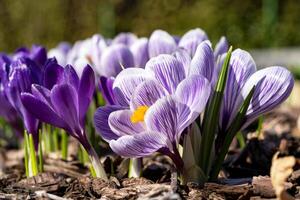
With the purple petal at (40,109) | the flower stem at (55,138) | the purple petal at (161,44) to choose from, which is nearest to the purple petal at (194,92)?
the purple petal at (40,109)

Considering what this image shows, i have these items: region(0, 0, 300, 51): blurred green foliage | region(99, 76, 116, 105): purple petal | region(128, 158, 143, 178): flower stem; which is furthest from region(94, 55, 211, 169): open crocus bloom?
region(0, 0, 300, 51): blurred green foliage

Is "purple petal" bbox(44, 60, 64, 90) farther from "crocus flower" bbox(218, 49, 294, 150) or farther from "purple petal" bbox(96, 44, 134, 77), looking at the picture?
"purple petal" bbox(96, 44, 134, 77)

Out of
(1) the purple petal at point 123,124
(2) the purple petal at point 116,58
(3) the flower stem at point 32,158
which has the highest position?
(2) the purple petal at point 116,58

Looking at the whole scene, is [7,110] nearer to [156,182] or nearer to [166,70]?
[156,182]

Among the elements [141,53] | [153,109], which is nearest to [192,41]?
[141,53]

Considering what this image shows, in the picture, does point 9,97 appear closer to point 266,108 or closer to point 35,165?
point 35,165

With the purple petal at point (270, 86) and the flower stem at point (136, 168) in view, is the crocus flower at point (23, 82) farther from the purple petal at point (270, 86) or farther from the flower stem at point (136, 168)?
the purple petal at point (270, 86)

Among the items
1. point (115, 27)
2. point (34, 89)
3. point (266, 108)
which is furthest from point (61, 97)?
point (115, 27)
